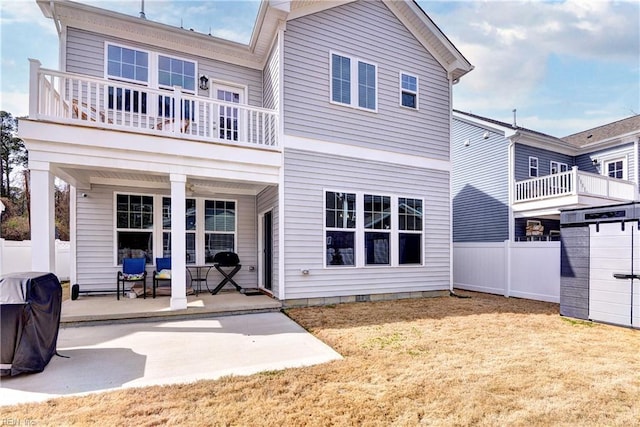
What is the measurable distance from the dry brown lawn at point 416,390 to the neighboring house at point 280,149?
3.01 meters

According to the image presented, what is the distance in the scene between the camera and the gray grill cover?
3340mm

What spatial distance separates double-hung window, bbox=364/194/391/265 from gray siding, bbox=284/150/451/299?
204 millimetres

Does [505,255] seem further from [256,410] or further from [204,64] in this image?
[204,64]

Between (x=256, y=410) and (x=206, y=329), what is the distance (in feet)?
9.34

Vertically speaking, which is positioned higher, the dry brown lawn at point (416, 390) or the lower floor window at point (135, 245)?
the lower floor window at point (135, 245)

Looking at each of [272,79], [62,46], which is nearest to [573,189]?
[272,79]

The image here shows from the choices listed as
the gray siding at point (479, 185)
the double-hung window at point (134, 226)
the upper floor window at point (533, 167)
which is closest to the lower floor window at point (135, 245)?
the double-hung window at point (134, 226)

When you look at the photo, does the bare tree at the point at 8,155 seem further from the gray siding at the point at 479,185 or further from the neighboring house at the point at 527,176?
the neighboring house at the point at 527,176

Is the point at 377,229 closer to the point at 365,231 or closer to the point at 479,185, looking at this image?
the point at 365,231

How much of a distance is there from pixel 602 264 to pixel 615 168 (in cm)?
1101

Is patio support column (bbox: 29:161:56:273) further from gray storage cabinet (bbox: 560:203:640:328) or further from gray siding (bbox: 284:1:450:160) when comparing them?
gray storage cabinet (bbox: 560:203:640:328)

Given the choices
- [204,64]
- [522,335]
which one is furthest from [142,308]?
[522,335]

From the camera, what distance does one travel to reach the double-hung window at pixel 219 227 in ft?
27.9

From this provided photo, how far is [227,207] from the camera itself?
8.78 metres
